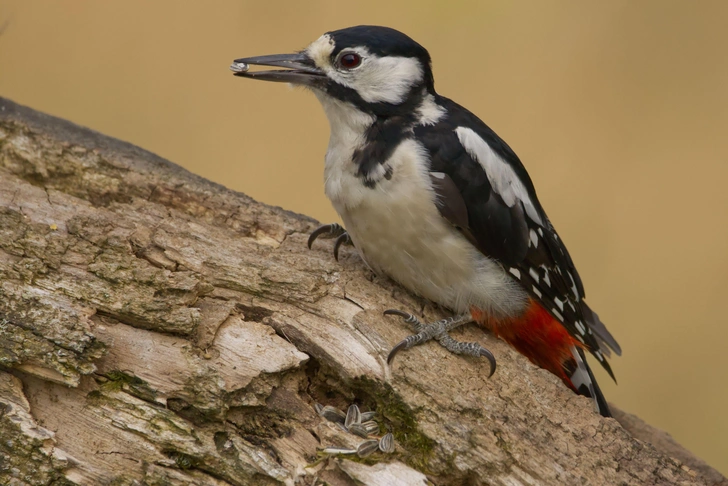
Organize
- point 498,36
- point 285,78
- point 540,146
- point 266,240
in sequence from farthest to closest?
point 498,36
point 540,146
point 266,240
point 285,78

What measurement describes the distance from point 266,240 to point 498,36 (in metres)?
3.28

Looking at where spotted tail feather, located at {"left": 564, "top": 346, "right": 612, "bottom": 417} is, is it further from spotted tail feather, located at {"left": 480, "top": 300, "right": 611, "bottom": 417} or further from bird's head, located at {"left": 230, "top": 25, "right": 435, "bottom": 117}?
bird's head, located at {"left": 230, "top": 25, "right": 435, "bottom": 117}

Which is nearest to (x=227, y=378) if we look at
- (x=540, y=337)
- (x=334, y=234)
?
(x=334, y=234)

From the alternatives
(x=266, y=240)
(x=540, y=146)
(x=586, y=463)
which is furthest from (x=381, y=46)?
(x=540, y=146)

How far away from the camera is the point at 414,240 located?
2711 millimetres

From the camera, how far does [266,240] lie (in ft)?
10.1

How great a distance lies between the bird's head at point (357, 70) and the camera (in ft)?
9.27

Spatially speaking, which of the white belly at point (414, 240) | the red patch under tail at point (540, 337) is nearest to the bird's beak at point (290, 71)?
the white belly at point (414, 240)

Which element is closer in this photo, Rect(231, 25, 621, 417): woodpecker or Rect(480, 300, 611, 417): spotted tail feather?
Rect(231, 25, 621, 417): woodpecker

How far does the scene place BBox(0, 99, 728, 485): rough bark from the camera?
2215 mm

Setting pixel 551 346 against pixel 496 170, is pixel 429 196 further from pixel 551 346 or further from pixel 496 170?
pixel 551 346

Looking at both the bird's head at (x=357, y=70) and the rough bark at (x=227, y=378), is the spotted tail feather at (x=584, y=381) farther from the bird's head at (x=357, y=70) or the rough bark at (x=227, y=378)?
the bird's head at (x=357, y=70)

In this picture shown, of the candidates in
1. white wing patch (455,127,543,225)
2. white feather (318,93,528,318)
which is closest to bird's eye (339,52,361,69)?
white feather (318,93,528,318)

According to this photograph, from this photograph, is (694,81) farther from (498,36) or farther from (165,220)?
(165,220)
